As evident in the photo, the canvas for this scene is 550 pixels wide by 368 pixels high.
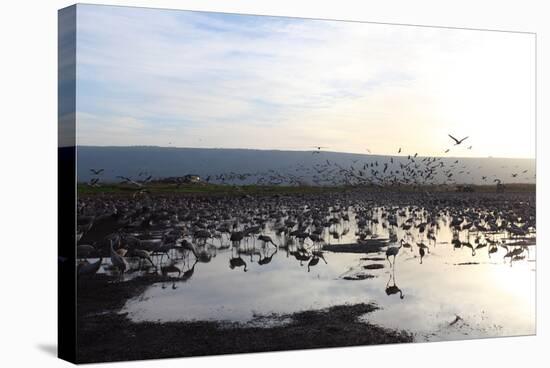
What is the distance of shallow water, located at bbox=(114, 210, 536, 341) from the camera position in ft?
33.5

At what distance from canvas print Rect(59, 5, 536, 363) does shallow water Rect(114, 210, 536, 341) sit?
23 mm

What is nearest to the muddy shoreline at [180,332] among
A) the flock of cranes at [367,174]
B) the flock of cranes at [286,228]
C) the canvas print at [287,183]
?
the canvas print at [287,183]

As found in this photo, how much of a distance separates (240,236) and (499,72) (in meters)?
3.97

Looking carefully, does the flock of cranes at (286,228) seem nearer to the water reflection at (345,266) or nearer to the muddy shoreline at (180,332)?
the water reflection at (345,266)

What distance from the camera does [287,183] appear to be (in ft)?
35.4

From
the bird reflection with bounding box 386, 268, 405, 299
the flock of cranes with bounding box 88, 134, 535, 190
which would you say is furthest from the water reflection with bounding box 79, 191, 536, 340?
the flock of cranes with bounding box 88, 134, 535, 190

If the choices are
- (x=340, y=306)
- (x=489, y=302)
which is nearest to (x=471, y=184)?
(x=489, y=302)

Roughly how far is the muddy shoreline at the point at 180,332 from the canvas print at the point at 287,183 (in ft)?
0.07

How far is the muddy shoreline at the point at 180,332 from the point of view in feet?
31.8

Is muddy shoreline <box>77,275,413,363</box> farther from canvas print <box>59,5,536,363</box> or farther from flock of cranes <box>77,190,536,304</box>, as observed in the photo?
flock of cranes <box>77,190,536,304</box>

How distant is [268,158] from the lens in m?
10.7

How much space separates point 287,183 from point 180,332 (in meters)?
2.06

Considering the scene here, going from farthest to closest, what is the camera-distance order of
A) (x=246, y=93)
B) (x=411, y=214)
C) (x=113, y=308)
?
1. (x=411, y=214)
2. (x=246, y=93)
3. (x=113, y=308)

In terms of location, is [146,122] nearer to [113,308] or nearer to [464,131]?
[113,308]
